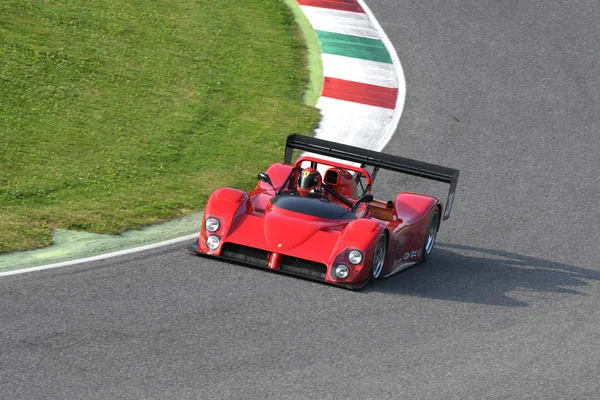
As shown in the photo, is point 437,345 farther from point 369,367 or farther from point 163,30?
point 163,30

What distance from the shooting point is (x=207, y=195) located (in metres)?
13.6

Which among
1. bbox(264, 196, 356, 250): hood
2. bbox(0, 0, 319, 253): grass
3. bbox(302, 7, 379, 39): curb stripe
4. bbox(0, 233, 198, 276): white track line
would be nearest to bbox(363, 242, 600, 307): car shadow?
bbox(264, 196, 356, 250): hood

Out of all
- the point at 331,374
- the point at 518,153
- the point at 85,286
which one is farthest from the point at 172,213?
the point at 518,153

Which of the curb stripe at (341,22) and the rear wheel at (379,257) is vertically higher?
the curb stripe at (341,22)

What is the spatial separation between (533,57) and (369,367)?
13.0 meters

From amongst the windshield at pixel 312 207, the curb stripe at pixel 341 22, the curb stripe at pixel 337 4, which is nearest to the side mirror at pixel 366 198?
the windshield at pixel 312 207

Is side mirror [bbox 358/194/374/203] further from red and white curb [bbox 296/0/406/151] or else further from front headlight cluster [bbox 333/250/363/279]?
red and white curb [bbox 296/0/406/151]

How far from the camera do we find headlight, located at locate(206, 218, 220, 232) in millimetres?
10844

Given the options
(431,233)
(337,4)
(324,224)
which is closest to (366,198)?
(324,224)

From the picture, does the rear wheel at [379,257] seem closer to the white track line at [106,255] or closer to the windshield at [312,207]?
the windshield at [312,207]

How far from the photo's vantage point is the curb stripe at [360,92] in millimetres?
17766

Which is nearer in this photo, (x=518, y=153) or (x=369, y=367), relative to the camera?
(x=369, y=367)

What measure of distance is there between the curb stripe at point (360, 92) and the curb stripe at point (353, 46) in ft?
4.18

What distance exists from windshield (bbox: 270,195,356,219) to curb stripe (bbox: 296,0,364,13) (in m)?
11.0
